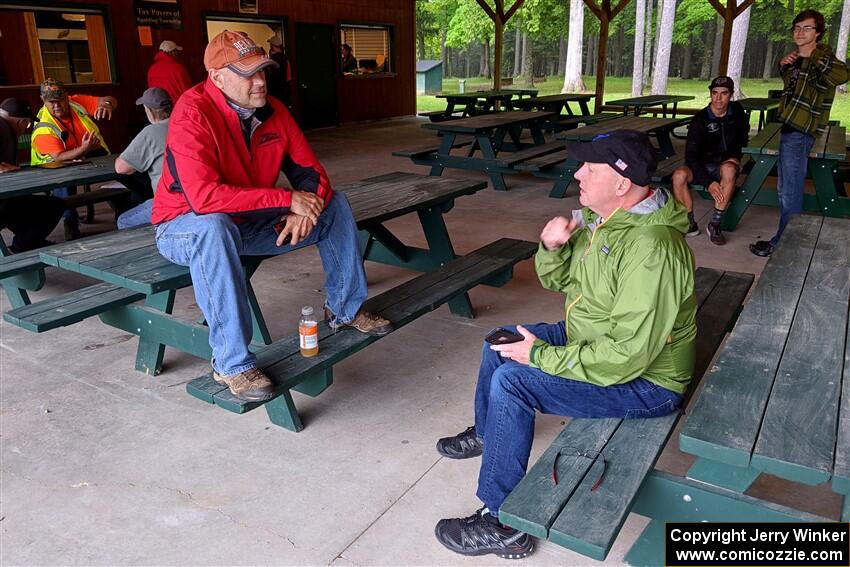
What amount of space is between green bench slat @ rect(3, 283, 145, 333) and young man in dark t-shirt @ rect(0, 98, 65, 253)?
2.00m

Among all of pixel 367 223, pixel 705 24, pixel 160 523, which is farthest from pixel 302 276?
pixel 705 24

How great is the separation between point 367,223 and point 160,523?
67.5 inches

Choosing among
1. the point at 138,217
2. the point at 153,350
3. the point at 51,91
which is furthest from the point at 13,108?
the point at 153,350

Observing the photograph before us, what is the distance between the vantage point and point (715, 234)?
5438 mm

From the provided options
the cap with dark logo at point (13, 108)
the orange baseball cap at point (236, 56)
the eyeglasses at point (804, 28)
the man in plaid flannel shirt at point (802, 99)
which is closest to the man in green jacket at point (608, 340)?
the orange baseball cap at point (236, 56)

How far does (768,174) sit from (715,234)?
0.67 meters

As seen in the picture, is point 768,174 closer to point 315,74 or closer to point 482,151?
point 482,151

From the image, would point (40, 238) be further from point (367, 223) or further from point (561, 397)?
point (561, 397)

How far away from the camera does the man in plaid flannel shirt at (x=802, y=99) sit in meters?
4.64

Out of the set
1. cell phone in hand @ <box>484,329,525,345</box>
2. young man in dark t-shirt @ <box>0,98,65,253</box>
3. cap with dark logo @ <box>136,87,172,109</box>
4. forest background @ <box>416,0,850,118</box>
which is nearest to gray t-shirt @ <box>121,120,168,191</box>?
cap with dark logo @ <box>136,87,172,109</box>

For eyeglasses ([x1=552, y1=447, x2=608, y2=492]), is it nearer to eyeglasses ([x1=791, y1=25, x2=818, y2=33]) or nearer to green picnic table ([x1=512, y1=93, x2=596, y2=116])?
eyeglasses ([x1=791, y1=25, x2=818, y2=33])

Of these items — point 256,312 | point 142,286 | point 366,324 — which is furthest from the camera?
point 256,312

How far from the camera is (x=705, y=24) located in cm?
3231

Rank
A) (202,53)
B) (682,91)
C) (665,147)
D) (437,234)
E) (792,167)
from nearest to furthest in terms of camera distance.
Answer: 1. (437,234)
2. (792,167)
3. (665,147)
4. (202,53)
5. (682,91)
